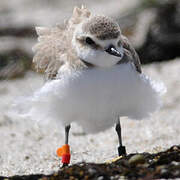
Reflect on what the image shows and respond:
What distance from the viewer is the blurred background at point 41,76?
18.1ft

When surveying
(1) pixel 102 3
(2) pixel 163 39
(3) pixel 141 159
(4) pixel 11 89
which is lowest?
(3) pixel 141 159

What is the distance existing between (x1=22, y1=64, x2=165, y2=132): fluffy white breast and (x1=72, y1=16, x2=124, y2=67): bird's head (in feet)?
0.33

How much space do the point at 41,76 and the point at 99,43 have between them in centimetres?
522

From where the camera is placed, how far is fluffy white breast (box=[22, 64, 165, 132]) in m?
4.06

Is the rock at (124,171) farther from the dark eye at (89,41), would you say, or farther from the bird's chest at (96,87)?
the dark eye at (89,41)

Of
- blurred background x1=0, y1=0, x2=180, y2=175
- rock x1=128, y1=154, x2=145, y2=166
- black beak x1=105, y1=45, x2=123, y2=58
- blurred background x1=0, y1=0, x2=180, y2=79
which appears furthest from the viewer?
blurred background x1=0, y1=0, x2=180, y2=79

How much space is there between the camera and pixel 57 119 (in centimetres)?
448

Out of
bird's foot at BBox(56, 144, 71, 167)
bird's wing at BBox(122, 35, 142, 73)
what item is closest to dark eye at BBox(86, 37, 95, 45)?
bird's wing at BBox(122, 35, 142, 73)

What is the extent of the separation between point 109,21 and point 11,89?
5.12 metres

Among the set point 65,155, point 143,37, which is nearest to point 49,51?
point 65,155

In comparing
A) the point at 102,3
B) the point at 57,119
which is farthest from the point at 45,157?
the point at 102,3

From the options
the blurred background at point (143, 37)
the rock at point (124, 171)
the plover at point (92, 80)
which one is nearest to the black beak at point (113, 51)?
the plover at point (92, 80)

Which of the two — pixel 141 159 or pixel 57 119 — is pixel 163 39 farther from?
pixel 141 159

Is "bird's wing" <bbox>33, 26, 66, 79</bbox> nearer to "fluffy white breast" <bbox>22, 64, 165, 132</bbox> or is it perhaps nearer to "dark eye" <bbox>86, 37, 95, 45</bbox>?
"fluffy white breast" <bbox>22, 64, 165, 132</bbox>
